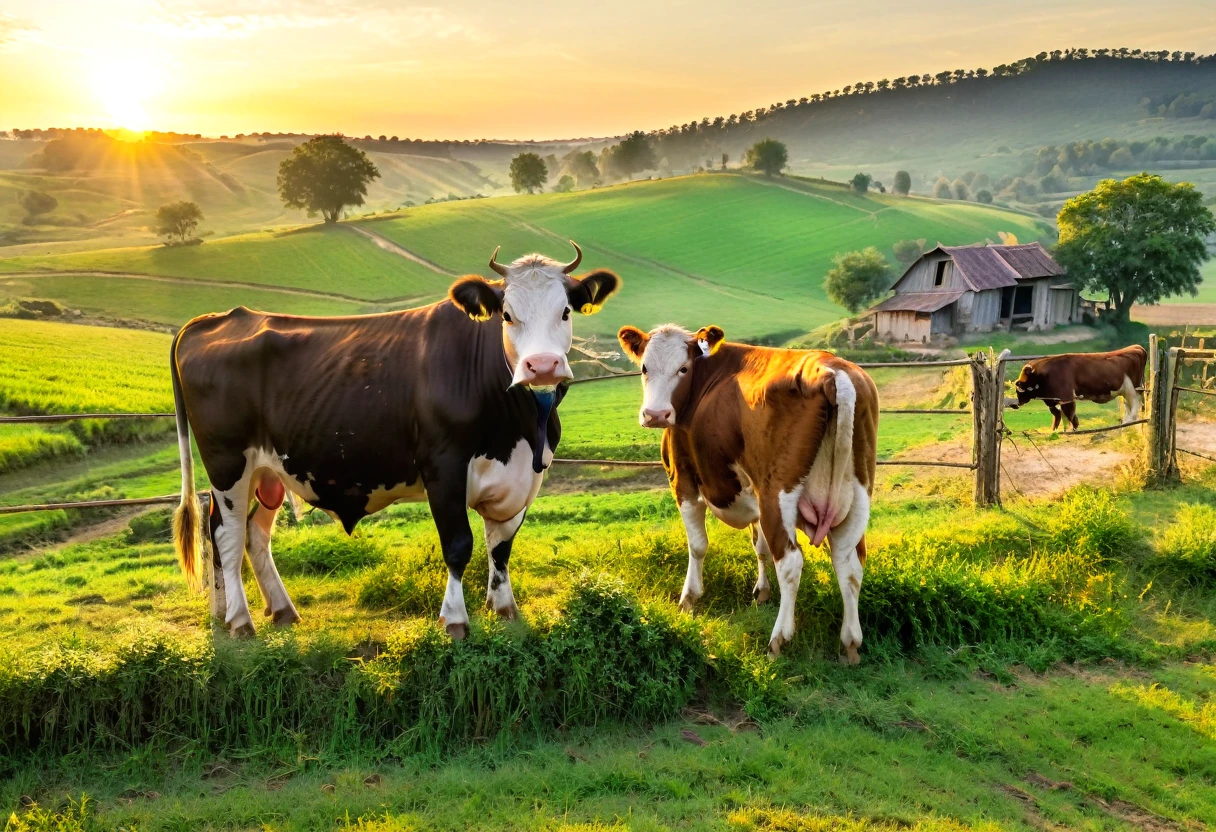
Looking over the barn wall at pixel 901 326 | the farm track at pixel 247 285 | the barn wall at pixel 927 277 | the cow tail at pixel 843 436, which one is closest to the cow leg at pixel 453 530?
the cow tail at pixel 843 436

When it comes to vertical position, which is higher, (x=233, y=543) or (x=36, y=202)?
(x=36, y=202)

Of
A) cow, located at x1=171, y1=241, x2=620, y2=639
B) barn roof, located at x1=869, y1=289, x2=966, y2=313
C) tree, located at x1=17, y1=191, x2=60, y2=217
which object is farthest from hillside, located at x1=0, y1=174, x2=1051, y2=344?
cow, located at x1=171, y1=241, x2=620, y2=639

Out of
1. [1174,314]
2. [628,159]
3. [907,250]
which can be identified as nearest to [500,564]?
[1174,314]

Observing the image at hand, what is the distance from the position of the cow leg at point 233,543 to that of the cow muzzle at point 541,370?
2.34 meters

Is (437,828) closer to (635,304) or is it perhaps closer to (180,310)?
(180,310)

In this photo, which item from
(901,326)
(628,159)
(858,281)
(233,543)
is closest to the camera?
(233,543)

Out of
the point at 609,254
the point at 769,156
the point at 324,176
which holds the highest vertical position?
the point at 769,156

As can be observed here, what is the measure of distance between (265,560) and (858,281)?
38392 millimetres

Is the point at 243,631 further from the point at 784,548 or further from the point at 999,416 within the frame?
the point at 999,416

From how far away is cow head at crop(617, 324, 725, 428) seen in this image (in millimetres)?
6164

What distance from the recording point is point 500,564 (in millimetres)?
5707

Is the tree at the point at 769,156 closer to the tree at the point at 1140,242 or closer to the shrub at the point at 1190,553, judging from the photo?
the tree at the point at 1140,242

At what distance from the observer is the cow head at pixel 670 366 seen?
6.16 metres

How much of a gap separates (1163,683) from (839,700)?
7.41 ft
